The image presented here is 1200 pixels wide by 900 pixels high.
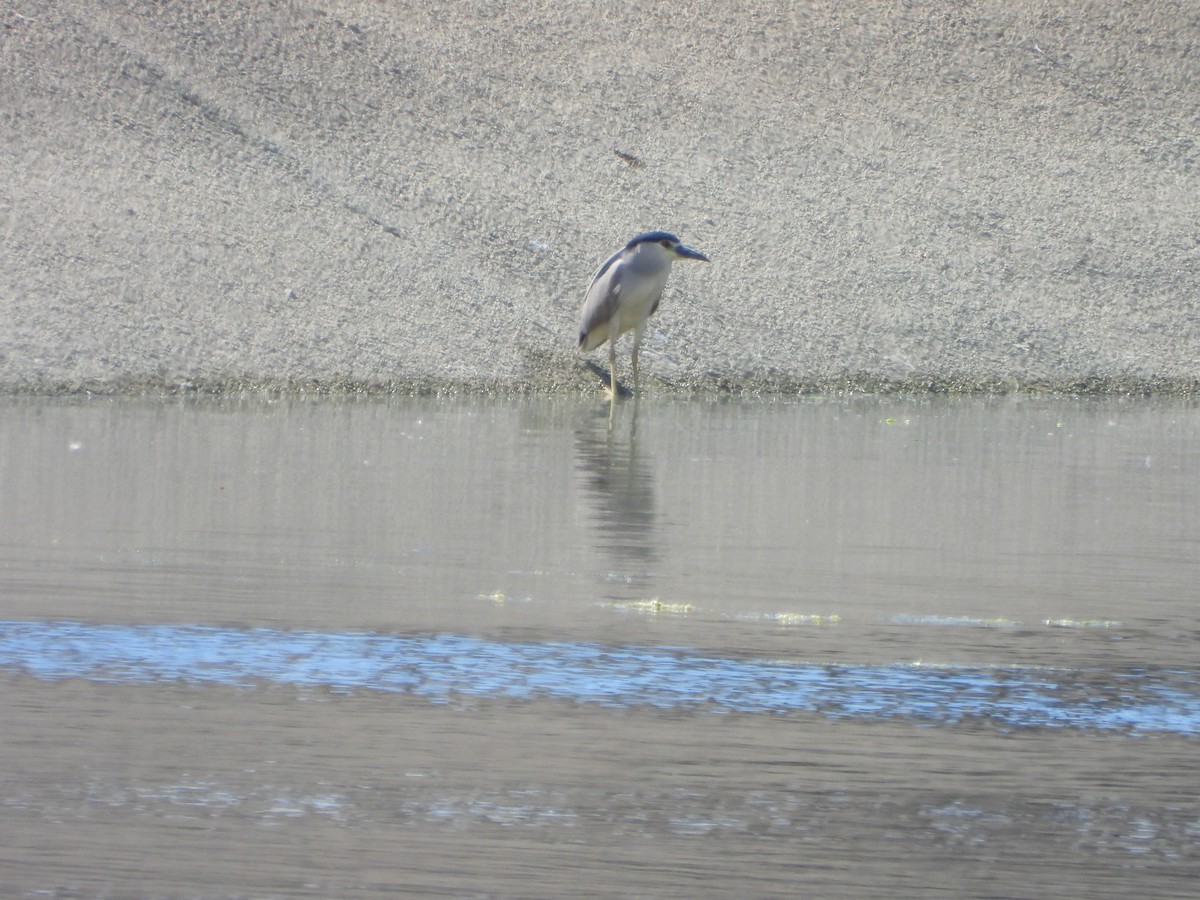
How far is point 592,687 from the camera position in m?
6.29

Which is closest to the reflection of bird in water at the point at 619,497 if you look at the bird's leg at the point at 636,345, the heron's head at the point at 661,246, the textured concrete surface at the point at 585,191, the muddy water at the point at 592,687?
the muddy water at the point at 592,687

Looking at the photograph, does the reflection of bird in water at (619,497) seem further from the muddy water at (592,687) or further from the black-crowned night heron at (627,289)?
the black-crowned night heron at (627,289)

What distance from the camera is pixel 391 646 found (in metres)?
6.91

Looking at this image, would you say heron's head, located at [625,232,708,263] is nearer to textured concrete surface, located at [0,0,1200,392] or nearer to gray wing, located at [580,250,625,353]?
gray wing, located at [580,250,625,353]

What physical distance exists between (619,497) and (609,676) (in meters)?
5.31

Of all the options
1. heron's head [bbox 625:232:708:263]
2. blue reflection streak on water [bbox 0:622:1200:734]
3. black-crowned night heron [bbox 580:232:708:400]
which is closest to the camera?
blue reflection streak on water [bbox 0:622:1200:734]

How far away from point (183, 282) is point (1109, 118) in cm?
1611

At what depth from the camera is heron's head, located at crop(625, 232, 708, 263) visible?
21.5 meters

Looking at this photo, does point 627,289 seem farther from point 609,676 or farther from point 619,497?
point 609,676

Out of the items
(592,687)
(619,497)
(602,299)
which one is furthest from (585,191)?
(592,687)

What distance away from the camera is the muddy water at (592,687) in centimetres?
464

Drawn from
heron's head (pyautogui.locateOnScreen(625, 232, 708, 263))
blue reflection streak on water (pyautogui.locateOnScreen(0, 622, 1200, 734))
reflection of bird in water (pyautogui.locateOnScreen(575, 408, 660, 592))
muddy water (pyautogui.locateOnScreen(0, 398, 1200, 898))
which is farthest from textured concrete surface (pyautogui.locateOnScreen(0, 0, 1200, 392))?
blue reflection streak on water (pyautogui.locateOnScreen(0, 622, 1200, 734))

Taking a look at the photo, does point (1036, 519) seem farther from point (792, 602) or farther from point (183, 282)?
point (183, 282)

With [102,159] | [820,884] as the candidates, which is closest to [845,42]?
[102,159]
